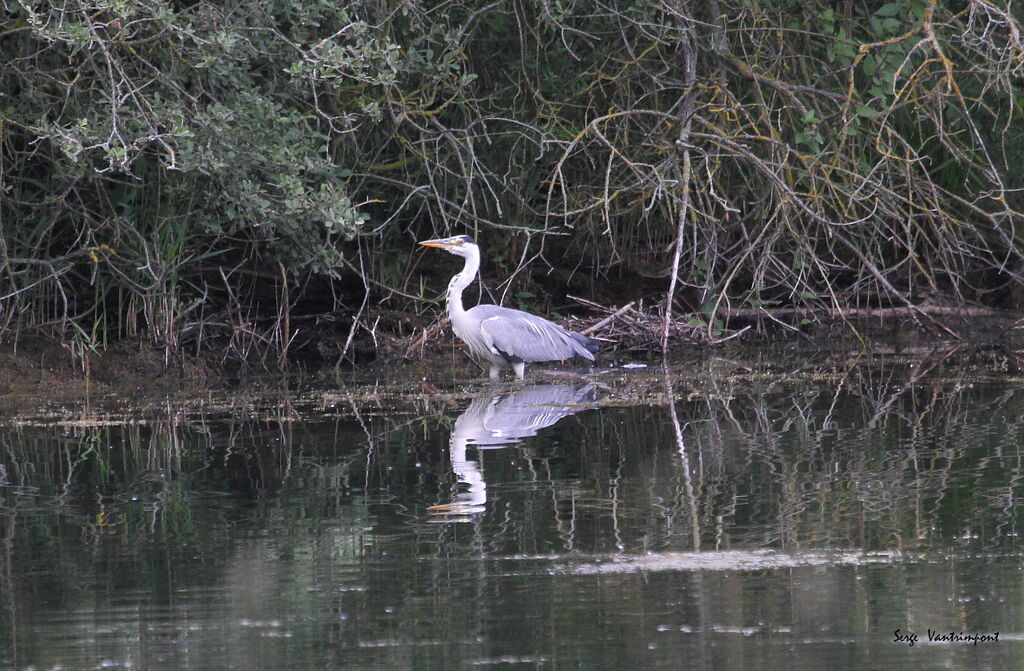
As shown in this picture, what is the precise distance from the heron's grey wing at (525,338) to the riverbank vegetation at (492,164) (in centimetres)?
82

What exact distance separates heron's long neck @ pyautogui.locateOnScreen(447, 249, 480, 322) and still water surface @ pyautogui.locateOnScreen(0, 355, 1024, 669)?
1889mm

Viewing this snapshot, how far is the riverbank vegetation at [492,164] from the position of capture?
8836mm

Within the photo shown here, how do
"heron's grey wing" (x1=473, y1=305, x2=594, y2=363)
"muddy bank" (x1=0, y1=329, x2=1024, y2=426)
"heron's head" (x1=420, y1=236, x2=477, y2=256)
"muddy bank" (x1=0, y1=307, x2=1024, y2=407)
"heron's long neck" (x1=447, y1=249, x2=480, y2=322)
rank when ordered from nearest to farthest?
"muddy bank" (x1=0, y1=329, x2=1024, y2=426)
"muddy bank" (x1=0, y1=307, x2=1024, y2=407)
"heron's grey wing" (x1=473, y1=305, x2=594, y2=363)
"heron's long neck" (x1=447, y1=249, x2=480, y2=322)
"heron's head" (x1=420, y1=236, x2=477, y2=256)

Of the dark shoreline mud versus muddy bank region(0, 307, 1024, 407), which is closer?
the dark shoreline mud

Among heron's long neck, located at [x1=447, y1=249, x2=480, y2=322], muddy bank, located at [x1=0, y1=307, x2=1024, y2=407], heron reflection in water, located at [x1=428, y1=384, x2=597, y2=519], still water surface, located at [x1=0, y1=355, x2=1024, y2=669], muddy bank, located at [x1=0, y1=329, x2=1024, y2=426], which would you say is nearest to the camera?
still water surface, located at [x1=0, y1=355, x2=1024, y2=669]

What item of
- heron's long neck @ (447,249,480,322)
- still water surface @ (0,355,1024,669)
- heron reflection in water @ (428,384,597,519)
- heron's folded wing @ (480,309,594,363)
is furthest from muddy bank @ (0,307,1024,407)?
still water surface @ (0,355,1024,669)

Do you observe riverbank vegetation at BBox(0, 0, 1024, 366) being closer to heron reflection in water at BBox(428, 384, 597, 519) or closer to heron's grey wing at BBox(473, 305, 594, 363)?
heron's grey wing at BBox(473, 305, 594, 363)

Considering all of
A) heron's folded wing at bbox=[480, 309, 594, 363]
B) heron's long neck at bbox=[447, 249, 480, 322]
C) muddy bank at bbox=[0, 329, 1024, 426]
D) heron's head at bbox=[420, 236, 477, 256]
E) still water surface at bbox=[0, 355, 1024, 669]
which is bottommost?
still water surface at bbox=[0, 355, 1024, 669]

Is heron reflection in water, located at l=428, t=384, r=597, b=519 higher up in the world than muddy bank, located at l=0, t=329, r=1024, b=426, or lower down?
lower down

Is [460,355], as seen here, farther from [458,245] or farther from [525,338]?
[525,338]

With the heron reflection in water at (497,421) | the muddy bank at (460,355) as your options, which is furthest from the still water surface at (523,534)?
the muddy bank at (460,355)

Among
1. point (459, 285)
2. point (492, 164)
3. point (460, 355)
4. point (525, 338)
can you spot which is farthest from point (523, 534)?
point (492, 164)

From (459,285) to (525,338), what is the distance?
0.72 meters

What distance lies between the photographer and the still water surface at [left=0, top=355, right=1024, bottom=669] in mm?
4066
